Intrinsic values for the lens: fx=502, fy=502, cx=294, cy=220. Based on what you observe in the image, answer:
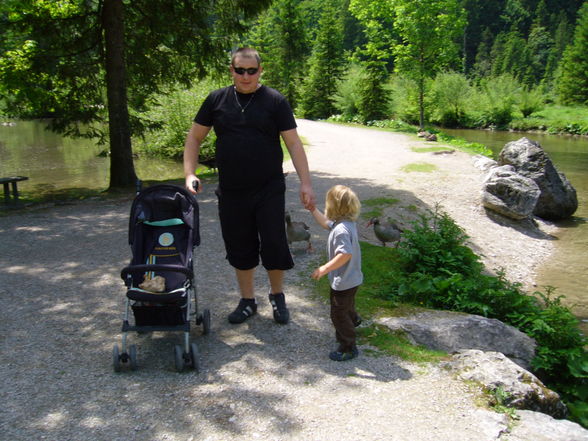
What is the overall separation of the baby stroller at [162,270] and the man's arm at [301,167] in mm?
975

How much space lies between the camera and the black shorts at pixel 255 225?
430 cm

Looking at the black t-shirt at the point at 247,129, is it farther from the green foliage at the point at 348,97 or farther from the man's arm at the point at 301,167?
the green foliage at the point at 348,97

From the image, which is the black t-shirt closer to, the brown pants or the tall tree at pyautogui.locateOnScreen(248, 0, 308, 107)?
the brown pants

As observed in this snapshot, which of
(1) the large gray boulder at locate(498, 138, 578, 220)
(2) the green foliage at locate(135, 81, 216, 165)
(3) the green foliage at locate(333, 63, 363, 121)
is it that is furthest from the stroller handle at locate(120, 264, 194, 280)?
(3) the green foliage at locate(333, 63, 363, 121)

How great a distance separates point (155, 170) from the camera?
19.8m

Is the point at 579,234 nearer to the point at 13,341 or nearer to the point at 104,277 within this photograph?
the point at 104,277

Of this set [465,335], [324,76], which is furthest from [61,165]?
[324,76]

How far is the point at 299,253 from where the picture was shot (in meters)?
7.20

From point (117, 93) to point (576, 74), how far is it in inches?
2004

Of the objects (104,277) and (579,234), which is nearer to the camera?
(104,277)

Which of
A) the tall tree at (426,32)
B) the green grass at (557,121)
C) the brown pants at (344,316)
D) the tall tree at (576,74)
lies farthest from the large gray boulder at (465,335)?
the tall tree at (576,74)

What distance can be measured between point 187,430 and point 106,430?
0.52m

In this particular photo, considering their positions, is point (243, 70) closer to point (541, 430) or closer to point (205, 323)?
point (205, 323)

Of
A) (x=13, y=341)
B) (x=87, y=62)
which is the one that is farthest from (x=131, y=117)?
(x=13, y=341)
